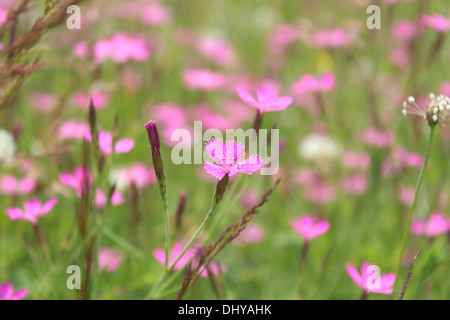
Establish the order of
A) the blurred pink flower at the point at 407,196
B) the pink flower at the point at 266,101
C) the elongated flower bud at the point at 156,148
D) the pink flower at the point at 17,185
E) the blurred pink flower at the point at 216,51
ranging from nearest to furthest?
1. the elongated flower bud at the point at 156,148
2. the pink flower at the point at 266,101
3. the pink flower at the point at 17,185
4. the blurred pink flower at the point at 407,196
5. the blurred pink flower at the point at 216,51

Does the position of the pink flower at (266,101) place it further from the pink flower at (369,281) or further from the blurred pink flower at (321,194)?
the blurred pink flower at (321,194)

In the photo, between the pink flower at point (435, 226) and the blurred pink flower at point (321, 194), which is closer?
the pink flower at point (435, 226)

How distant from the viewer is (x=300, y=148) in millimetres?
2002

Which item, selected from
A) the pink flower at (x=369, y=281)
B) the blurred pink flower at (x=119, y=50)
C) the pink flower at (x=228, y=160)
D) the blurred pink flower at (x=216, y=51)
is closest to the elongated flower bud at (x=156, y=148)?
the pink flower at (x=228, y=160)

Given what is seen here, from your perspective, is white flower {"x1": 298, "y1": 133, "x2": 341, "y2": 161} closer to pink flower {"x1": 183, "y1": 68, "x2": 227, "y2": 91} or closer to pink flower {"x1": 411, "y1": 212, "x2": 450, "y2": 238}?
pink flower {"x1": 183, "y1": 68, "x2": 227, "y2": 91}

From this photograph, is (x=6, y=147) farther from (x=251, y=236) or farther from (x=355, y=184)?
(x=355, y=184)

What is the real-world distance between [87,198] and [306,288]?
2.58 ft

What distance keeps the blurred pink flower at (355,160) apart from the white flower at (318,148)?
5 cm

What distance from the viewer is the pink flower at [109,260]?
4.00 feet

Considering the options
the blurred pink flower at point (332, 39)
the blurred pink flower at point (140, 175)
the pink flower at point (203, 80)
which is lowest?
the blurred pink flower at point (140, 175)

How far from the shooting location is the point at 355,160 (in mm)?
1829

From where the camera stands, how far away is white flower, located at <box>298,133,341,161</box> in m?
Result: 1.88
